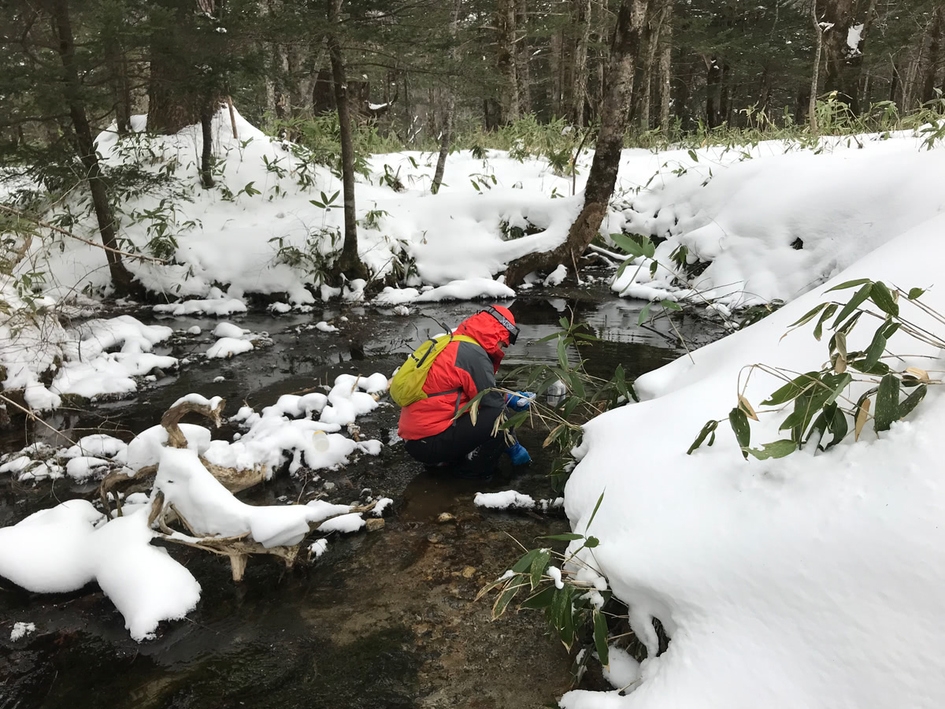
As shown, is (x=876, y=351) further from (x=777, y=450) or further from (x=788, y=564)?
(x=788, y=564)

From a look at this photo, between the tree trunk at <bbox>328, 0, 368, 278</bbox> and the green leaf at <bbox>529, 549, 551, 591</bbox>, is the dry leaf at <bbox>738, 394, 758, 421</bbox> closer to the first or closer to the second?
the green leaf at <bbox>529, 549, 551, 591</bbox>

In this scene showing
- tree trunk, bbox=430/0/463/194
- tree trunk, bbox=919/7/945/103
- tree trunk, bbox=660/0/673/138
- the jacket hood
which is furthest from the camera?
tree trunk, bbox=660/0/673/138

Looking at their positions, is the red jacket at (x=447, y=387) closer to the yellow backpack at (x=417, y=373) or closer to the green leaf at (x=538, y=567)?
the yellow backpack at (x=417, y=373)

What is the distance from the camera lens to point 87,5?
4.90 meters

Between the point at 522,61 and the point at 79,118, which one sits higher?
the point at 522,61

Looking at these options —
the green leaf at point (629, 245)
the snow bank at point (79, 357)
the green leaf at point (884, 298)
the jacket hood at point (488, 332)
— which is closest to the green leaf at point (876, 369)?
the green leaf at point (884, 298)

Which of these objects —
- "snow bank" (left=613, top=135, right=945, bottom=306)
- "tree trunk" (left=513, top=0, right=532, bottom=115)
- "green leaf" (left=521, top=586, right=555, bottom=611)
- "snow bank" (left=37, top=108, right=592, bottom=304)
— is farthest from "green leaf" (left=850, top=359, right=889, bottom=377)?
"tree trunk" (left=513, top=0, right=532, bottom=115)

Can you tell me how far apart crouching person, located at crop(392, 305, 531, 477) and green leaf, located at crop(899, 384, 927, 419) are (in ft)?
6.67

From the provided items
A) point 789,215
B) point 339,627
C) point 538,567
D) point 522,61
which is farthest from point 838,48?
point 339,627

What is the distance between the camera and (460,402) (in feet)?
10.6

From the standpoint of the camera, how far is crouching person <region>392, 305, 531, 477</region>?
10.4 ft

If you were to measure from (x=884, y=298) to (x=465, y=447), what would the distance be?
7.51 ft

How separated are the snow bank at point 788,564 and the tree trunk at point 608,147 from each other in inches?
182

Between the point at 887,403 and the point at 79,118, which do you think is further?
the point at 79,118
